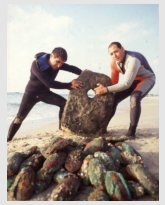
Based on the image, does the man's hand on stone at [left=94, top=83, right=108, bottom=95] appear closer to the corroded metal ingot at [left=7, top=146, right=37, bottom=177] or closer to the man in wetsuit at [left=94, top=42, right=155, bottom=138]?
the man in wetsuit at [left=94, top=42, right=155, bottom=138]

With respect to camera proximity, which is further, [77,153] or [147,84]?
[147,84]

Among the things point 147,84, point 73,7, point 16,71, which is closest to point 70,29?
point 73,7

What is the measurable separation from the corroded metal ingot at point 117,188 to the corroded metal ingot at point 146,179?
0.18 m

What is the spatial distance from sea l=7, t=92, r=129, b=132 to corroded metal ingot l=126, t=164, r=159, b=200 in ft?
3.48

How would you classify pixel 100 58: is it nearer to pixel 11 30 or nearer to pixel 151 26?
pixel 151 26

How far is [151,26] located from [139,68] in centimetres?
58

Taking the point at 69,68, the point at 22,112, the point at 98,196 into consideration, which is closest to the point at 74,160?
the point at 98,196

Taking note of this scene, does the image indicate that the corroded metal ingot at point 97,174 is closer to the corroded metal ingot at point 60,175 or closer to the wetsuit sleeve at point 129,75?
the corroded metal ingot at point 60,175

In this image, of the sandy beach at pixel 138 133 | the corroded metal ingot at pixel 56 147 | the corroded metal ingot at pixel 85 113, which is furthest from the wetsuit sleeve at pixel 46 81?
the corroded metal ingot at pixel 56 147

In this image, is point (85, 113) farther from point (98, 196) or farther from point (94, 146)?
point (98, 196)

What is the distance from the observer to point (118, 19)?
3.75 meters

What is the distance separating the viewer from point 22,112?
12.4 feet

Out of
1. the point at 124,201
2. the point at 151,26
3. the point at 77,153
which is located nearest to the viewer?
the point at 124,201

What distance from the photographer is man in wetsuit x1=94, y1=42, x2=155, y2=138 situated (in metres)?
3.69
